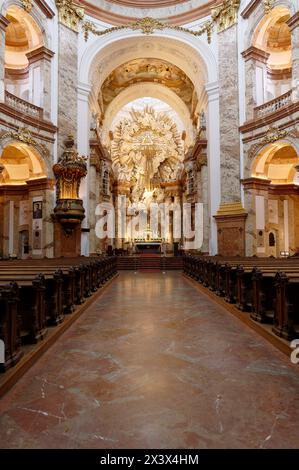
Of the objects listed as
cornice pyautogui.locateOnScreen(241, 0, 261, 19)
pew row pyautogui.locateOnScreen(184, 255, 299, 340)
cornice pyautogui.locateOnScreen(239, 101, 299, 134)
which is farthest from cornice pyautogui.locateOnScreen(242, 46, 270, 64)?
pew row pyautogui.locateOnScreen(184, 255, 299, 340)

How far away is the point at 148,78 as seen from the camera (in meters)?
20.2

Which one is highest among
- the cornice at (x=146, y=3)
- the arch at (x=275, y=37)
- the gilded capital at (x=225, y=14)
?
the cornice at (x=146, y=3)

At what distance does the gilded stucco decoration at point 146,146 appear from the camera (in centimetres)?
2342

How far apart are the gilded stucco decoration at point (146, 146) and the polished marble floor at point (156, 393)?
2042cm

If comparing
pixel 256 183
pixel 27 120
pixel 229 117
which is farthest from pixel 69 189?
pixel 256 183

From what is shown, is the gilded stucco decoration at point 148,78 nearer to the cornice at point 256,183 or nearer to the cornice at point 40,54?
the cornice at point 40,54

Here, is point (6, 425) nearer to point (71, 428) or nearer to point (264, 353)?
point (71, 428)

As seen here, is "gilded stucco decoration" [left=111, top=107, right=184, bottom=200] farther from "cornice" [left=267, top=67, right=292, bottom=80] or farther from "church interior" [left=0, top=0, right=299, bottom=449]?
"cornice" [left=267, top=67, right=292, bottom=80]

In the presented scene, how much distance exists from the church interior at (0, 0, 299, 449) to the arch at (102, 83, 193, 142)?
5.3 inches

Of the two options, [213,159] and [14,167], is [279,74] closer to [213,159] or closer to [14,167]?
[213,159]

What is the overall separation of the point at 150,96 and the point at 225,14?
837 centimetres

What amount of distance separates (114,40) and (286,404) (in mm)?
17360

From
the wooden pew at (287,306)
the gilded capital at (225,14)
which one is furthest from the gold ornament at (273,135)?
the wooden pew at (287,306)

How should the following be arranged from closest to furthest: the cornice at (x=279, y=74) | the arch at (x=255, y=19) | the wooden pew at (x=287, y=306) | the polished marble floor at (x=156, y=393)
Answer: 1. the polished marble floor at (x=156, y=393)
2. the wooden pew at (x=287, y=306)
3. the arch at (x=255, y=19)
4. the cornice at (x=279, y=74)
